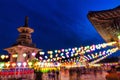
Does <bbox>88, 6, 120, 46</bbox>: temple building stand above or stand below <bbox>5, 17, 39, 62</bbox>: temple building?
below

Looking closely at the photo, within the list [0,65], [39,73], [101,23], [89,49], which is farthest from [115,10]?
[0,65]

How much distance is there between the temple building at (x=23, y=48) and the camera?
37.4m

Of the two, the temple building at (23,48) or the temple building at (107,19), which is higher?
the temple building at (23,48)

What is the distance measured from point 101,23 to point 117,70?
20.7 ft

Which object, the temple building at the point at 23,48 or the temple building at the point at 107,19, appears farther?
the temple building at the point at 23,48

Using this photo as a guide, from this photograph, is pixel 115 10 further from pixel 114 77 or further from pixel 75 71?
pixel 75 71

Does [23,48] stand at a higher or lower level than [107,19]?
higher

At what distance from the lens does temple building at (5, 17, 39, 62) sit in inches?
1471

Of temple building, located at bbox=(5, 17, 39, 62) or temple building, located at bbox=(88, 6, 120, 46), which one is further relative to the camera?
temple building, located at bbox=(5, 17, 39, 62)

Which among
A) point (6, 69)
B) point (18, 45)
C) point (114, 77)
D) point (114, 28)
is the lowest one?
point (114, 77)

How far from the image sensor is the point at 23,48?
124 feet

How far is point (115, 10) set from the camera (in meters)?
15.5

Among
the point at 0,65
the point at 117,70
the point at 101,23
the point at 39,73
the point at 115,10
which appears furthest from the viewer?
the point at 0,65

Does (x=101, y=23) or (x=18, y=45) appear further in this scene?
(x=18, y=45)
